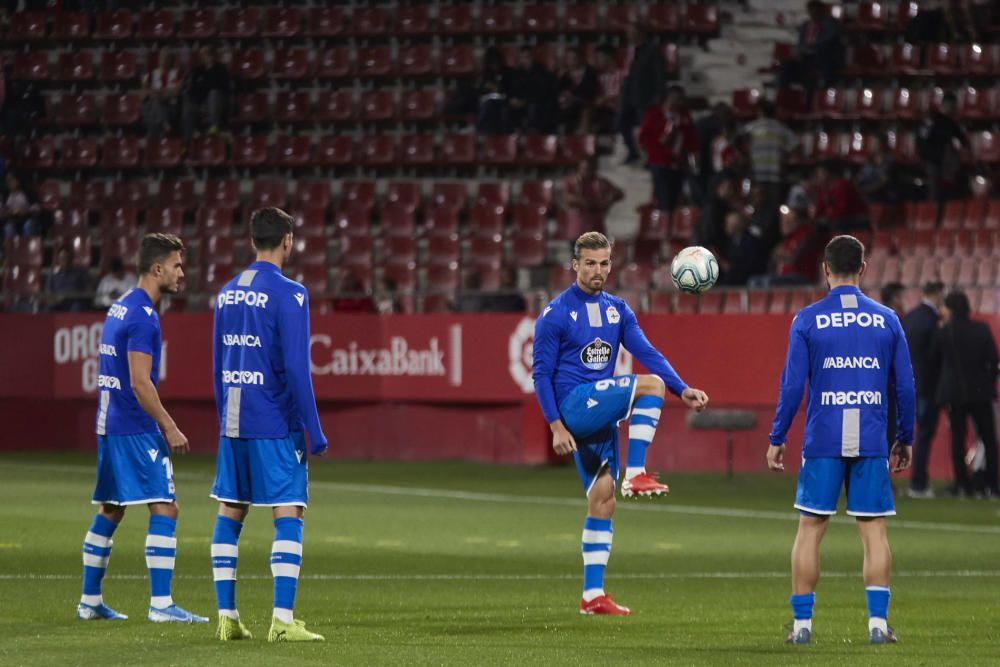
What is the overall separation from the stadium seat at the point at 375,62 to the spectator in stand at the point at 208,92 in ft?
7.68

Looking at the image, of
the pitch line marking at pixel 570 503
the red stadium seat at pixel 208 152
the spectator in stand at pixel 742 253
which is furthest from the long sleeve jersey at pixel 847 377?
the red stadium seat at pixel 208 152

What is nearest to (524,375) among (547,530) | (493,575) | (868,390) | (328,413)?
(328,413)

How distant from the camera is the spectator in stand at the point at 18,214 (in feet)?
104

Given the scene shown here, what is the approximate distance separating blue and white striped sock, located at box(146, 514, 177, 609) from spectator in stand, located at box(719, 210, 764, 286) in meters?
15.2

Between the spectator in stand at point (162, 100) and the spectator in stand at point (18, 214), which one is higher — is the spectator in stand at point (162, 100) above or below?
above

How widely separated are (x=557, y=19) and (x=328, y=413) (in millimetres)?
8876

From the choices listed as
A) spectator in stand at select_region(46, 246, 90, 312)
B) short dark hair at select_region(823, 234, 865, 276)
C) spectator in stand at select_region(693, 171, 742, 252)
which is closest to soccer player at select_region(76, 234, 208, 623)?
short dark hair at select_region(823, 234, 865, 276)

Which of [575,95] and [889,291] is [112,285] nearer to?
[575,95]

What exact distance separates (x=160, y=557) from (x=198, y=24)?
83.3 ft

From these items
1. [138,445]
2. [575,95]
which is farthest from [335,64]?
[138,445]

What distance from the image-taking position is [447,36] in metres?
33.6

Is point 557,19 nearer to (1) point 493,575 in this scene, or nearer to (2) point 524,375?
(2) point 524,375

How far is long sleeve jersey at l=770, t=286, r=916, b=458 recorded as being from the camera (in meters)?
9.89

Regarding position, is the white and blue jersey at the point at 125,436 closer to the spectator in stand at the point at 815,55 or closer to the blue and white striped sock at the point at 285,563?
the blue and white striped sock at the point at 285,563
